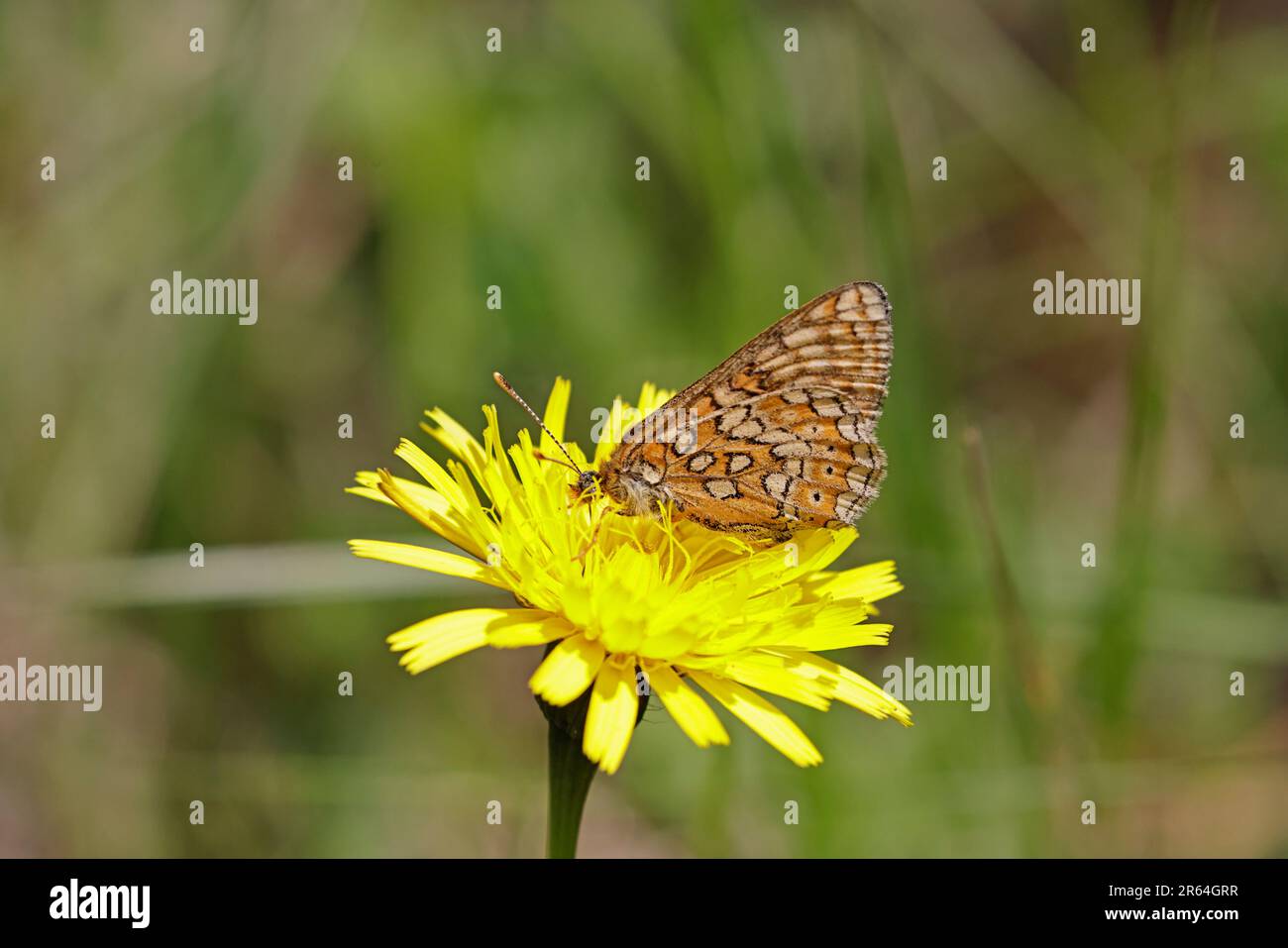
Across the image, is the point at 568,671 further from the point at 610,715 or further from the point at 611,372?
the point at 611,372

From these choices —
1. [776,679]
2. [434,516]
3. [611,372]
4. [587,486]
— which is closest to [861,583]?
[776,679]

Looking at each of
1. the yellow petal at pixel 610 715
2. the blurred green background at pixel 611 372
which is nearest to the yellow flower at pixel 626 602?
the yellow petal at pixel 610 715

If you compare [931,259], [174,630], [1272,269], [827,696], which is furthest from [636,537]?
[1272,269]

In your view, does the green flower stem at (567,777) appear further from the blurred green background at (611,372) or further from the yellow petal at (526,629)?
the blurred green background at (611,372)

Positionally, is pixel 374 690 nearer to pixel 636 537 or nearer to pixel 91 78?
pixel 636 537

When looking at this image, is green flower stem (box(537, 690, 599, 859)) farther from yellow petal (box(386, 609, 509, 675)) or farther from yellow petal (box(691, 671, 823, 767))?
yellow petal (box(691, 671, 823, 767))

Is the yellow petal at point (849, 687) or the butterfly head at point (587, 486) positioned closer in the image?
the yellow petal at point (849, 687)
